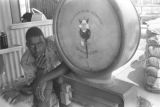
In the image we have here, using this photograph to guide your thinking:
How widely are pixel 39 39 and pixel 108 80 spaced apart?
1.15 feet

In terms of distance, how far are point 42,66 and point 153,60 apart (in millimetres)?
1242

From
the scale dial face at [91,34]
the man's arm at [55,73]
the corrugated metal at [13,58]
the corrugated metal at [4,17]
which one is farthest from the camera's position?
the corrugated metal at [13,58]

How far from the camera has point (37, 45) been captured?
2.72ft

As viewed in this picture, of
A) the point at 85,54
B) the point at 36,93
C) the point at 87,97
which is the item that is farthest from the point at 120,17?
the point at 36,93

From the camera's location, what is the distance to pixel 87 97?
0.73 metres

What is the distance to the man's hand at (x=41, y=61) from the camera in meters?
0.86

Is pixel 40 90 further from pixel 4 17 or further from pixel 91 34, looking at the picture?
pixel 4 17

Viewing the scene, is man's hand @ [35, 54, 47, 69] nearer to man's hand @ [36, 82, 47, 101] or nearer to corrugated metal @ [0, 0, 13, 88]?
man's hand @ [36, 82, 47, 101]

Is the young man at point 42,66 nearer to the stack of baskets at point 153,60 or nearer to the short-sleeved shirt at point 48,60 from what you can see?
the short-sleeved shirt at point 48,60

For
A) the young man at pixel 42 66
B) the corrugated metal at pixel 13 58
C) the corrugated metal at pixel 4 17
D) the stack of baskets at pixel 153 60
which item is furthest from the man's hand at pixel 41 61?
the corrugated metal at pixel 13 58

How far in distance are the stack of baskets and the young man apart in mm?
1050

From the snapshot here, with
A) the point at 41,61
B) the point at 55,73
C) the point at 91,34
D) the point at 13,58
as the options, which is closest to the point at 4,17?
the point at 13,58

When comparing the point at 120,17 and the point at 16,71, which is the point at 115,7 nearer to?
the point at 120,17

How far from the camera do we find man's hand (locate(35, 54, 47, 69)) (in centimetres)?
86
